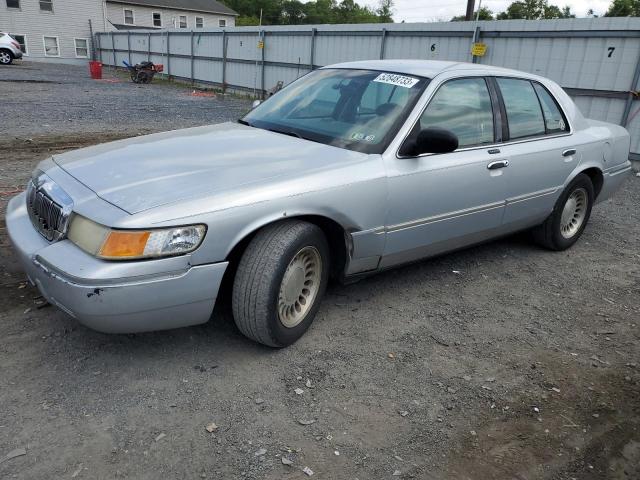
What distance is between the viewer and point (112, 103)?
1518cm

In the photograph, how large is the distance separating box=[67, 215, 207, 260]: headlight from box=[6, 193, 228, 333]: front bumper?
36 mm

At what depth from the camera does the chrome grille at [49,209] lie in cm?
272

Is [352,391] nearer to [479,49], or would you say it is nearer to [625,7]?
[479,49]

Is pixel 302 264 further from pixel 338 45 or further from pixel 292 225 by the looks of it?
pixel 338 45

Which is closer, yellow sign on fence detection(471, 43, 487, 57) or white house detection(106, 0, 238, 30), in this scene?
yellow sign on fence detection(471, 43, 487, 57)

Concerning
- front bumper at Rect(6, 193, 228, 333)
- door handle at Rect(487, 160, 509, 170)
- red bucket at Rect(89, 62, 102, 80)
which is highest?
door handle at Rect(487, 160, 509, 170)

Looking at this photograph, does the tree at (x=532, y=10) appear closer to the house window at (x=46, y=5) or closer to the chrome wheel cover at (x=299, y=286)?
the house window at (x=46, y=5)

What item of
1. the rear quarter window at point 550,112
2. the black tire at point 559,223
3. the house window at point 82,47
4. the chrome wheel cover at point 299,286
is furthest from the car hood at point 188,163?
the house window at point 82,47

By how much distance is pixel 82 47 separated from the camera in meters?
36.5

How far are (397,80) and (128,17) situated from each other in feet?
136

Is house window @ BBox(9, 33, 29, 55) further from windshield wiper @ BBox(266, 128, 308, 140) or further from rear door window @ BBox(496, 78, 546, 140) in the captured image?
rear door window @ BBox(496, 78, 546, 140)

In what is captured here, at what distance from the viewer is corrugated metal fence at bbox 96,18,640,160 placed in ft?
29.4

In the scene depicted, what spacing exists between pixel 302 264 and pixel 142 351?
1038 millimetres

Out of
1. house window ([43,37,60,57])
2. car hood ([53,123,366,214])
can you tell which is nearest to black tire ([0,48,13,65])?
house window ([43,37,60,57])
